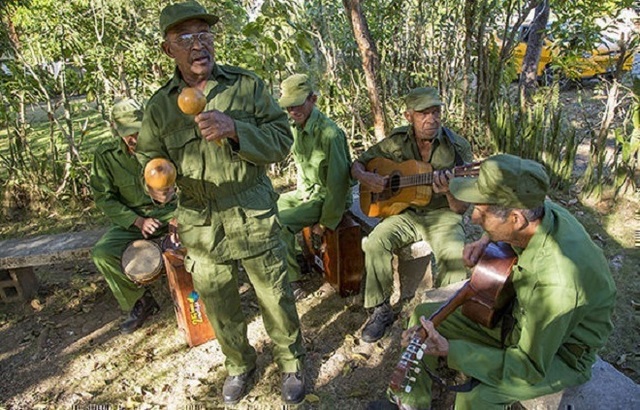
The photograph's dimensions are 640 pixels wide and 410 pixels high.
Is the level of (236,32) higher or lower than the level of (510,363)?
higher

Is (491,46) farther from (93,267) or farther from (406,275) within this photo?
(93,267)

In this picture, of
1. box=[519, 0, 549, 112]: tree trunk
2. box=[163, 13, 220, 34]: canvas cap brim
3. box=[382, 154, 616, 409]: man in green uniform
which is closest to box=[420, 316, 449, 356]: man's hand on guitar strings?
box=[382, 154, 616, 409]: man in green uniform

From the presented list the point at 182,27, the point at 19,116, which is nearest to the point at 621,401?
the point at 182,27

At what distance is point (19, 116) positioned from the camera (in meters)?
5.74

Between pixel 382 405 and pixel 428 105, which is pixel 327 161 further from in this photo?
pixel 382 405

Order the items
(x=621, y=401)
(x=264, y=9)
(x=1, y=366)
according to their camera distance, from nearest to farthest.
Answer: (x=621, y=401) → (x=1, y=366) → (x=264, y=9)

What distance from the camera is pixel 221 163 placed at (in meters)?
2.35

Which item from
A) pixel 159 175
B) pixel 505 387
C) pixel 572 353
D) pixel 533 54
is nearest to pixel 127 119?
pixel 159 175

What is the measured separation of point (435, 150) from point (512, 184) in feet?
5.09

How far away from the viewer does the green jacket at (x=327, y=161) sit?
11.6 feet

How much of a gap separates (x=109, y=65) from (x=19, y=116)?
1.32 m

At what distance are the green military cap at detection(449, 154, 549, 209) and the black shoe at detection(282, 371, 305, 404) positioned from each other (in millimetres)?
1618

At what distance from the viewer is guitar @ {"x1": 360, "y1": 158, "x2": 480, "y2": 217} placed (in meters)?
3.29

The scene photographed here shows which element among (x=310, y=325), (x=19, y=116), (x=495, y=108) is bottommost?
(x=310, y=325)
